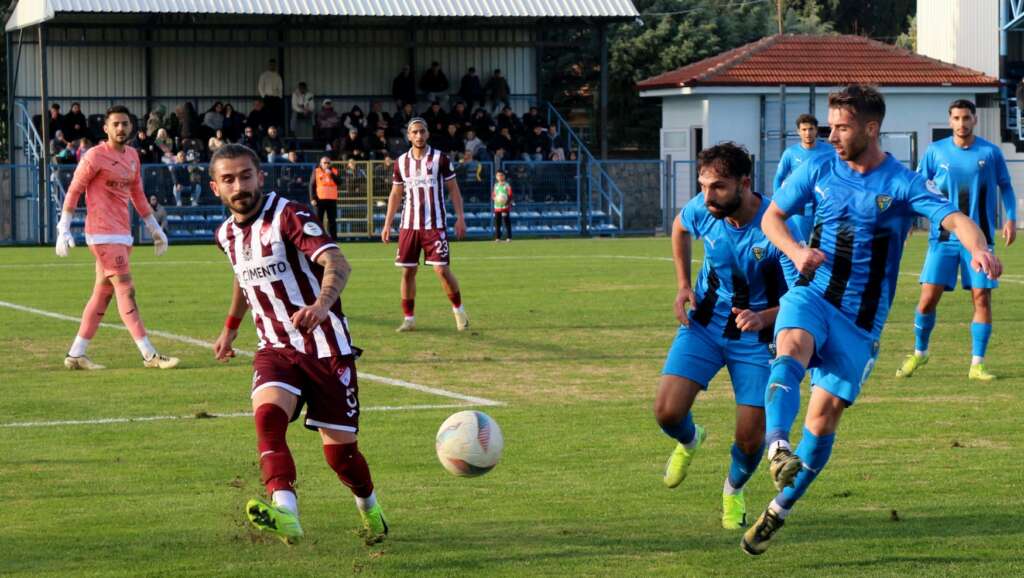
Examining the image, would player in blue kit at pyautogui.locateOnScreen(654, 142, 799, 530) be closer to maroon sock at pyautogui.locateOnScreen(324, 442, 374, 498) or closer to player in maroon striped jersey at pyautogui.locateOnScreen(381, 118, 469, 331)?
maroon sock at pyautogui.locateOnScreen(324, 442, 374, 498)

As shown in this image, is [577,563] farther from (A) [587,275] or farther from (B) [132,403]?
(A) [587,275]

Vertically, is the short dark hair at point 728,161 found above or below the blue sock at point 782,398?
above

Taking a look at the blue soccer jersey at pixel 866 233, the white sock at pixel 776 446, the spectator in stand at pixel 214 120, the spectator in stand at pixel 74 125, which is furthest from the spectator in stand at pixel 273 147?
the white sock at pixel 776 446

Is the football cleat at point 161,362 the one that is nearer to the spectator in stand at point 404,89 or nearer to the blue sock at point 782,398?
the blue sock at point 782,398

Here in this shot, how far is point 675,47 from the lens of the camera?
5984cm

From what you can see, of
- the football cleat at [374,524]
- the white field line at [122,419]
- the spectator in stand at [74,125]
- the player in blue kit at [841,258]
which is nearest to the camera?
the player in blue kit at [841,258]

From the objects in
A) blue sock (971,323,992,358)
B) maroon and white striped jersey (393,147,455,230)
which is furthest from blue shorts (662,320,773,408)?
maroon and white striped jersey (393,147,455,230)

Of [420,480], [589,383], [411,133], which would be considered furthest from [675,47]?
[420,480]

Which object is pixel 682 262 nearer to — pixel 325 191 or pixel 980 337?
pixel 980 337

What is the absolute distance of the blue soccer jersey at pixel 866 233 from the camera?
695 centimetres

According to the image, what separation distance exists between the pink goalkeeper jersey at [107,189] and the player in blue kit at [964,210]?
6.45 metres

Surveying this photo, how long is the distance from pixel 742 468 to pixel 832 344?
781 millimetres

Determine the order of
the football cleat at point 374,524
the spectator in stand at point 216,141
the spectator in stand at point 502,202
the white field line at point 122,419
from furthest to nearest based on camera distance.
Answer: the spectator in stand at point 502,202
the spectator in stand at point 216,141
the white field line at point 122,419
the football cleat at point 374,524

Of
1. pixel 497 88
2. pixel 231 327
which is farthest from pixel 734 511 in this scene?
pixel 497 88
